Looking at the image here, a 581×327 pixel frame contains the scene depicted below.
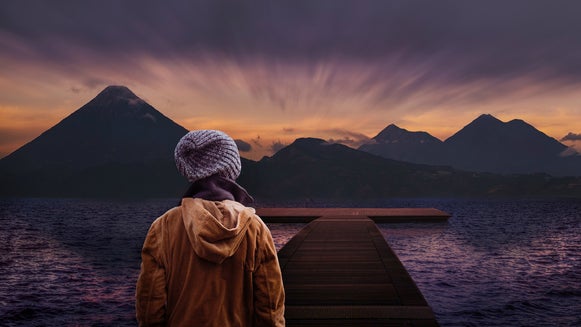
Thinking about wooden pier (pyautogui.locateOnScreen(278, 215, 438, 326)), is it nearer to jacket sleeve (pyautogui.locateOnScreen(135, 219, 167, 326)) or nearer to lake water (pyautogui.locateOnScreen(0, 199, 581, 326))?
lake water (pyautogui.locateOnScreen(0, 199, 581, 326))

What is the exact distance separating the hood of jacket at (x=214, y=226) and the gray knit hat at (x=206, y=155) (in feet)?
0.73

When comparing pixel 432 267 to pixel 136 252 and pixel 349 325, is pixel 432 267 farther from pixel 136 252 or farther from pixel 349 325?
pixel 136 252

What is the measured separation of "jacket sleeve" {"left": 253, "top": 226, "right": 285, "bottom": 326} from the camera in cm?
255

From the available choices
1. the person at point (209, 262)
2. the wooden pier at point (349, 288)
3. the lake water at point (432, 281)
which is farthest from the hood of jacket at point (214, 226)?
the lake water at point (432, 281)

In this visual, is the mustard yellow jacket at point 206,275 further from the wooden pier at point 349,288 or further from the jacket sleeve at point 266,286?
the wooden pier at point 349,288

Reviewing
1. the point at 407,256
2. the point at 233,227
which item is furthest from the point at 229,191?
the point at 407,256

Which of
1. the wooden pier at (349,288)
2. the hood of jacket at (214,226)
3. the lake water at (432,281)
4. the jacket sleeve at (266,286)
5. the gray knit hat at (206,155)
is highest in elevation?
the gray knit hat at (206,155)

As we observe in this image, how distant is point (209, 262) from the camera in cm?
244

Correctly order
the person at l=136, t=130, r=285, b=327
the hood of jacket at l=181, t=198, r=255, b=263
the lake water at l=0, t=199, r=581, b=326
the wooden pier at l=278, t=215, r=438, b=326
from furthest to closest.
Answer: the lake water at l=0, t=199, r=581, b=326
the wooden pier at l=278, t=215, r=438, b=326
the person at l=136, t=130, r=285, b=327
the hood of jacket at l=181, t=198, r=255, b=263

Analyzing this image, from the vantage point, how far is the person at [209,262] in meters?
2.42

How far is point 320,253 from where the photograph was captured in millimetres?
12859

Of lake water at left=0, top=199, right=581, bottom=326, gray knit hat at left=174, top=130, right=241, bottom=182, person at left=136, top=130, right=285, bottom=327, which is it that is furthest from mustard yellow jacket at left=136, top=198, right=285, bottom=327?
lake water at left=0, top=199, right=581, bottom=326

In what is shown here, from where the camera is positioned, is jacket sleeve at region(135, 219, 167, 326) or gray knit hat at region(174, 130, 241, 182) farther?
gray knit hat at region(174, 130, 241, 182)

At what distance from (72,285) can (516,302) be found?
64.6ft
